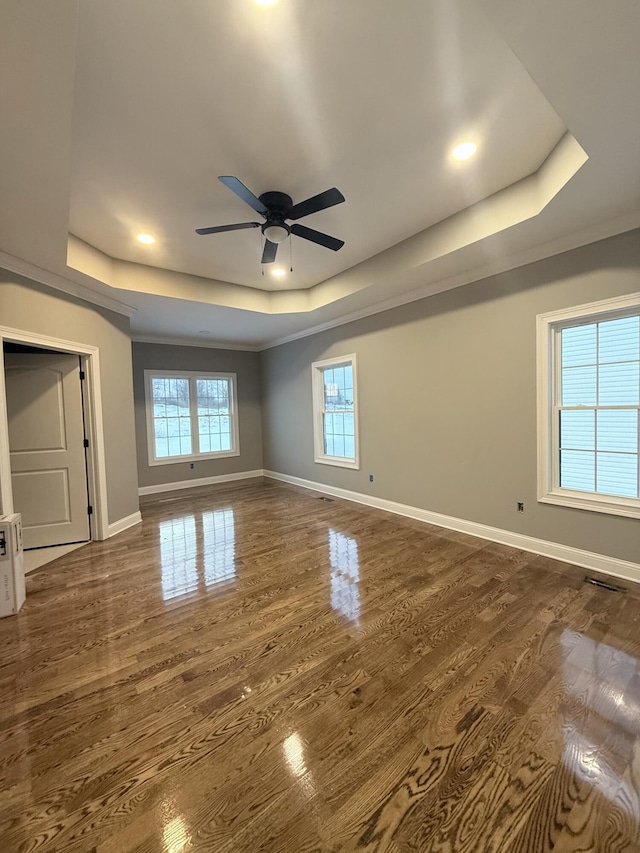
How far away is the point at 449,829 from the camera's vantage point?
1182mm

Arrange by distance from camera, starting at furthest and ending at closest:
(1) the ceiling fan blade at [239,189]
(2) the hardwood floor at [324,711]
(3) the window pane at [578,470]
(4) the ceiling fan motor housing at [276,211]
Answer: (3) the window pane at [578,470] < (4) the ceiling fan motor housing at [276,211] < (1) the ceiling fan blade at [239,189] < (2) the hardwood floor at [324,711]

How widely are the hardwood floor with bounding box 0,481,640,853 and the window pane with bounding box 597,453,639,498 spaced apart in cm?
77

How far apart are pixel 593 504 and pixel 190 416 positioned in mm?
6180

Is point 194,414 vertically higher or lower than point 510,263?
lower

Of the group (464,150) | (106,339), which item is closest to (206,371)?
(106,339)

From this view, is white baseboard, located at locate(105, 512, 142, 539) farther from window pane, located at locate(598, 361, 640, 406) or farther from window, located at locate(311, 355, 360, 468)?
window pane, located at locate(598, 361, 640, 406)

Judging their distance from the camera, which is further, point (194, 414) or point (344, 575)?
point (194, 414)

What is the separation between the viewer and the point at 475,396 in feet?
12.4

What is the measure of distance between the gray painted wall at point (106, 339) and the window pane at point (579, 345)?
4.82 m

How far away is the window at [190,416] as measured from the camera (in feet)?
21.1

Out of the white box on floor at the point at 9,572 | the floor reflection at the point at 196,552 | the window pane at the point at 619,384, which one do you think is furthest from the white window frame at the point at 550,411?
the white box on floor at the point at 9,572

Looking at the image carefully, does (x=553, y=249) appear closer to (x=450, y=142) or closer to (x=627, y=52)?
(x=450, y=142)

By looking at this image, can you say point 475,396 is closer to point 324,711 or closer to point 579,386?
point 579,386

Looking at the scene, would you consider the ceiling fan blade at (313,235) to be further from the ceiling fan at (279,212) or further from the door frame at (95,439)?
the door frame at (95,439)
